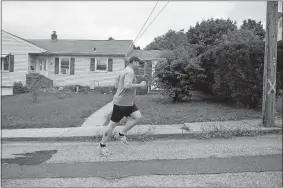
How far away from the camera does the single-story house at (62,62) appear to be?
23.3 metres

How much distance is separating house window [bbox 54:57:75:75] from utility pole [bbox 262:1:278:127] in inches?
752

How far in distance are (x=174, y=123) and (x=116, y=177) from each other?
14.9 ft

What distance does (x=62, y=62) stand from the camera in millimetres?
24328

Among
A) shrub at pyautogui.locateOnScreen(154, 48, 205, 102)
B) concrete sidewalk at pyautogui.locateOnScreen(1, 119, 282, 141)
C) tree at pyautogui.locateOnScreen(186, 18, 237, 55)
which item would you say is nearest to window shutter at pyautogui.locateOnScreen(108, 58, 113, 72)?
tree at pyautogui.locateOnScreen(186, 18, 237, 55)

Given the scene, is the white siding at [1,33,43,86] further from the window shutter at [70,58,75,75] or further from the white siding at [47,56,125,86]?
the window shutter at [70,58,75,75]

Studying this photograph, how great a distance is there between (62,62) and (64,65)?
31 cm

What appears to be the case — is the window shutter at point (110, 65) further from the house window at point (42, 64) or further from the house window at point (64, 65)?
the house window at point (42, 64)

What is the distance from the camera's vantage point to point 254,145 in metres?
5.89

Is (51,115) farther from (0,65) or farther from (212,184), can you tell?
(0,65)

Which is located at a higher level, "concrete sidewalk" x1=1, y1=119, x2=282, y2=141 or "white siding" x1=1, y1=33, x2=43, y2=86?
"white siding" x1=1, y1=33, x2=43, y2=86

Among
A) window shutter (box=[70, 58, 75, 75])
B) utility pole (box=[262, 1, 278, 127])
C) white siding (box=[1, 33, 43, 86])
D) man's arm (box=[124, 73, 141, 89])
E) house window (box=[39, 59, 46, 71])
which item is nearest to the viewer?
man's arm (box=[124, 73, 141, 89])

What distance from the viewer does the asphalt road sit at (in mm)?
4039

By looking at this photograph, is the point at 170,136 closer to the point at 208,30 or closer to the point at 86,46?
the point at 208,30

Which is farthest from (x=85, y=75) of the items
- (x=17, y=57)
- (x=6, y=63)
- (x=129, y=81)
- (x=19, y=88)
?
(x=129, y=81)
